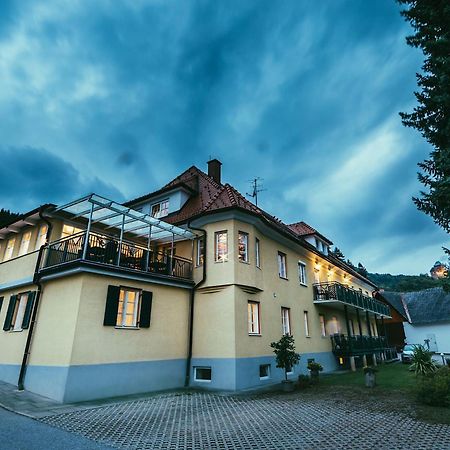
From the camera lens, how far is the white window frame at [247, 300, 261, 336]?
50.2 ft

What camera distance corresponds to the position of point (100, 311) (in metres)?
11.8

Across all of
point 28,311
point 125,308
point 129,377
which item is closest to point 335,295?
point 125,308

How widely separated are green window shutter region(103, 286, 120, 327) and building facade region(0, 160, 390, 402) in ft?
0.13

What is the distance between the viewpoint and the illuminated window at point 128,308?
12789mm

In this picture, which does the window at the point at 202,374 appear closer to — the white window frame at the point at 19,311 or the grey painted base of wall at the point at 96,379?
the grey painted base of wall at the point at 96,379

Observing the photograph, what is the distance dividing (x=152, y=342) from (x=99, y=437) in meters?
6.71

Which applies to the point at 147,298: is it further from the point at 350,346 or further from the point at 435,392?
the point at 350,346

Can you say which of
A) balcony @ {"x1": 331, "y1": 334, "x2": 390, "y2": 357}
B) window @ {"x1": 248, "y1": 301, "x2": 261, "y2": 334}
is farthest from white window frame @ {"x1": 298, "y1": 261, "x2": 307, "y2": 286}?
window @ {"x1": 248, "y1": 301, "x2": 261, "y2": 334}

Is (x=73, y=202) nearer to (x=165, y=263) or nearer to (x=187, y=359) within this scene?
(x=165, y=263)

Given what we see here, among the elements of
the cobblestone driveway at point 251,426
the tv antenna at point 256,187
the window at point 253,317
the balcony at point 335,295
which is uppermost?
the tv antenna at point 256,187

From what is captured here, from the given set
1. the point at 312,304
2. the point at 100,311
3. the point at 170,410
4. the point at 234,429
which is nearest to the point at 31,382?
the point at 100,311

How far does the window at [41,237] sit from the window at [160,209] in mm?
6280

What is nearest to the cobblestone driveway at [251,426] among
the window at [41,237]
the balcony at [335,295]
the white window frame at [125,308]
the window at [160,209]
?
the white window frame at [125,308]

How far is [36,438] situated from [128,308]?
6.66m
